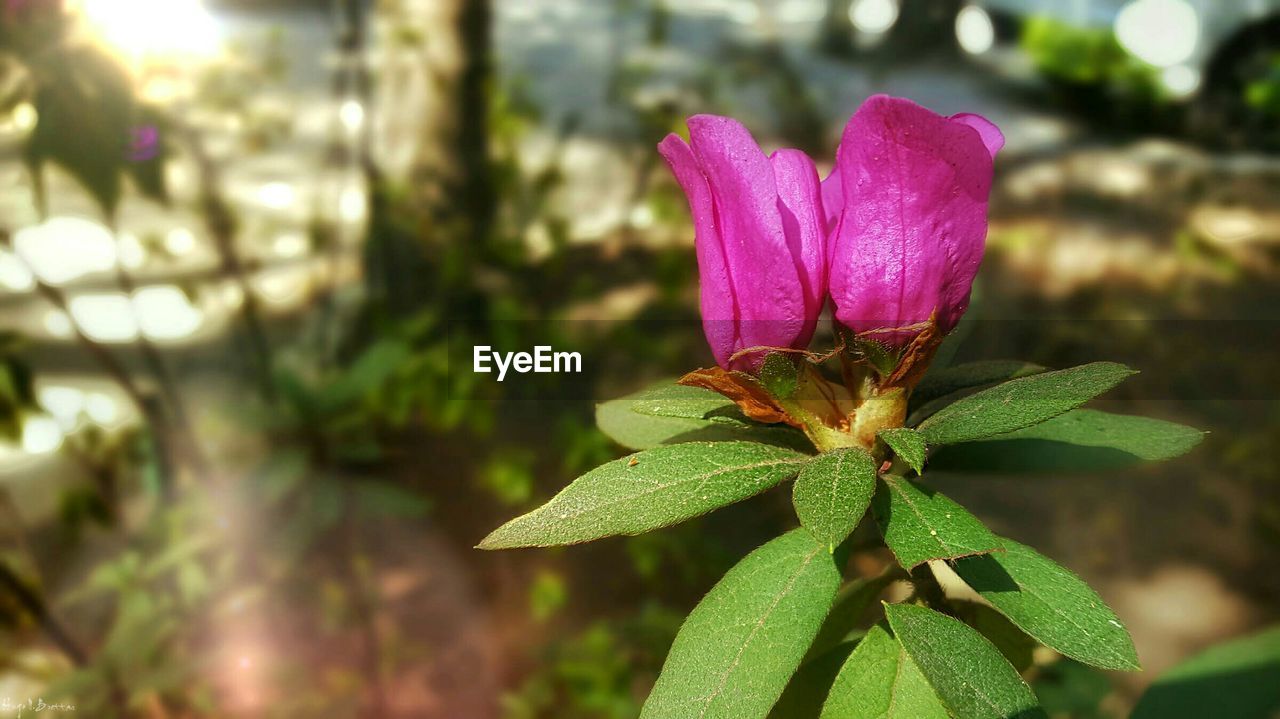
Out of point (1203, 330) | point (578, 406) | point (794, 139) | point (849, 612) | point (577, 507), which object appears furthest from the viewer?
point (1203, 330)

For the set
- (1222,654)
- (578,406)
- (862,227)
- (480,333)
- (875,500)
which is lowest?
(578,406)

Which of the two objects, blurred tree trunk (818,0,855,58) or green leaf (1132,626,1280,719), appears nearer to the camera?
green leaf (1132,626,1280,719)

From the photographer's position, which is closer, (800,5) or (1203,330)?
(800,5)

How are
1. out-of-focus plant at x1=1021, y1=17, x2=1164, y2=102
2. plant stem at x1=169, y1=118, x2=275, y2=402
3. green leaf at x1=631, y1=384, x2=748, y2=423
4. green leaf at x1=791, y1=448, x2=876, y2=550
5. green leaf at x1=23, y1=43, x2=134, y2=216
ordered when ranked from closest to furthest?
1. green leaf at x1=791, y1=448, x2=876, y2=550
2. green leaf at x1=631, y1=384, x2=748, y2=423
3. green leaf at x1=23, y1=43, x2=134, y2=216
4. plant stem at x1=169, y1=118, x2=275, y2=402
5. out-of-focus plant at x1=1021, y1=17, x2=1164, y2=102

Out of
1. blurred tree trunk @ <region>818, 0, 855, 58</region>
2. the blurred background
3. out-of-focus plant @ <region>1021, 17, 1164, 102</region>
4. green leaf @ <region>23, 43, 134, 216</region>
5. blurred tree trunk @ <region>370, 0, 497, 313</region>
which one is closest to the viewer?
green leaf @ <region>23, 43, 134, 216</region>

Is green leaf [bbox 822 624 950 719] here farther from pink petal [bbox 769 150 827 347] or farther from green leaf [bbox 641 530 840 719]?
pink petal [bbox 769 150 827 347]

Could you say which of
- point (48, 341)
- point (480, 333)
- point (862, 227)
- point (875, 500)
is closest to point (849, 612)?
point (875, 500)

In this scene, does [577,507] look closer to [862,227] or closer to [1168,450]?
[862,227]

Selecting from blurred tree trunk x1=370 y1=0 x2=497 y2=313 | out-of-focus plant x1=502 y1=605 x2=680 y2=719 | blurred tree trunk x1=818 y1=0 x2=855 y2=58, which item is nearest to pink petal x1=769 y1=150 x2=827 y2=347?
out-of-focus plant x1=502 y1=605 x2=680 y2=719

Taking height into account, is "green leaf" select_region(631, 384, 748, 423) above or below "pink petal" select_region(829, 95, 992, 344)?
below
